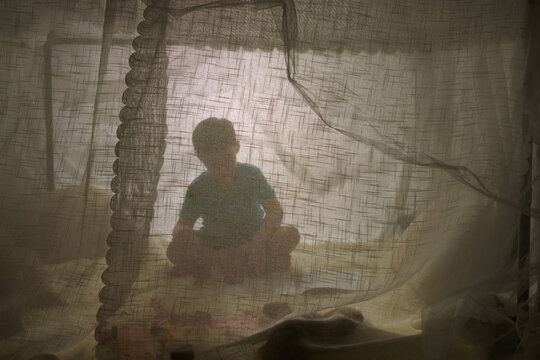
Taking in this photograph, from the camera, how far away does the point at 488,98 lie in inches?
33.8

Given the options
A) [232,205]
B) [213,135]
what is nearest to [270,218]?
[232,205]

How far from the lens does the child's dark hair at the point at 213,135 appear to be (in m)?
0.82

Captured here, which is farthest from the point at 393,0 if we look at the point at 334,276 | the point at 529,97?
the point at 334,276

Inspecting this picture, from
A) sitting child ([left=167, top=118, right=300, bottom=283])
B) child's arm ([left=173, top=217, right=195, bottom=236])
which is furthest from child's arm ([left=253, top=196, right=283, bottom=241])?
child's arm ([left=173, top=217, right=195, bottom=236])

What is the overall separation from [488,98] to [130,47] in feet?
2.38

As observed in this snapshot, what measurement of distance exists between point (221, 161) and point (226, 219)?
115mm

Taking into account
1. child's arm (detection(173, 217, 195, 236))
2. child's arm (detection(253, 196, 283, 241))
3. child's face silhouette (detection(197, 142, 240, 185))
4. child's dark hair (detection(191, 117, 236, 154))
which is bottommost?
child's arm (detection(173, 217, 195, 236))

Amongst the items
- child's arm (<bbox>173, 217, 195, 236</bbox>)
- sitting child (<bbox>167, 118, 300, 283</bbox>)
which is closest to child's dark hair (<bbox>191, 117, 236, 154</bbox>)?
sitting child (<bbox>167, 118, 300, 283</bbox>)

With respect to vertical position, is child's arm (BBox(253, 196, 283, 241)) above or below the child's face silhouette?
below

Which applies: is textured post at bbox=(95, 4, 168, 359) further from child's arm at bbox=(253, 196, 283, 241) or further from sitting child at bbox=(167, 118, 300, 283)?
child's arm at bbox=(253, 196, 283, 241)

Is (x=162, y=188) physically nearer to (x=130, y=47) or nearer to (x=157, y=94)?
(x=157, y=94)

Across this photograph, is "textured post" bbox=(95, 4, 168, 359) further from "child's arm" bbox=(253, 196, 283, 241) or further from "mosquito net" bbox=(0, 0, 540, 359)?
"child's arm" bbox=(253, 196, 283, 241)

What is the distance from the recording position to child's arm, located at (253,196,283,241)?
33.0 inches

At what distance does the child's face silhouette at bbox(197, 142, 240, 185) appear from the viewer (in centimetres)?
83
